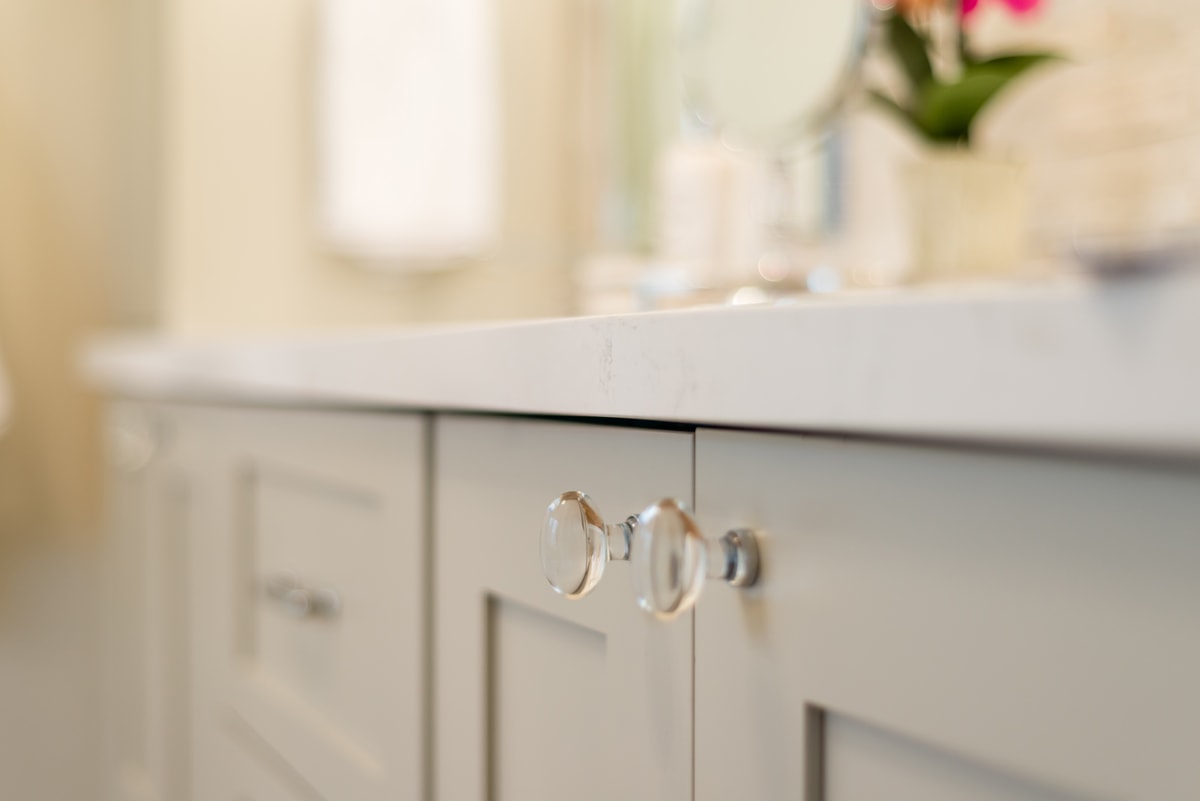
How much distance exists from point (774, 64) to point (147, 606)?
0.79 meters

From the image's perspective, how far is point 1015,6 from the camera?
0.85 metres

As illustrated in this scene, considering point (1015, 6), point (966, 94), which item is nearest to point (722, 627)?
point (966, 94)

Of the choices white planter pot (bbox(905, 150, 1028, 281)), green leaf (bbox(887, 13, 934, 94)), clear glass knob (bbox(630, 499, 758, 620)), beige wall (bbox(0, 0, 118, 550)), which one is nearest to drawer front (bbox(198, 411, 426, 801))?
clear glass knob (bbox(630, 499, 758, 620))

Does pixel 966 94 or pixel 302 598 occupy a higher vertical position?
pixel 966 94

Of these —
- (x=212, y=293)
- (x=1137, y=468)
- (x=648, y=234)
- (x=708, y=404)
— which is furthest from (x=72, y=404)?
(x=1137, y=468)

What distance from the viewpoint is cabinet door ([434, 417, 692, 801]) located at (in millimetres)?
344

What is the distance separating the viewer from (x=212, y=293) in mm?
1334

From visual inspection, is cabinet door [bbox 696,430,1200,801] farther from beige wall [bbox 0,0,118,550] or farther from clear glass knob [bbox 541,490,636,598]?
beige wall [bbox 0,0,118,550]

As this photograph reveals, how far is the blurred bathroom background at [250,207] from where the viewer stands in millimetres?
1205

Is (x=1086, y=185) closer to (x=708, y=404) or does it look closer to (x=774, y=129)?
(x=774, y=129)

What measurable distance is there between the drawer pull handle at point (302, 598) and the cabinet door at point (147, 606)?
25 cm

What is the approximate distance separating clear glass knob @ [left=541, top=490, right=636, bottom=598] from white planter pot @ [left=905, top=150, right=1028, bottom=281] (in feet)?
1.98

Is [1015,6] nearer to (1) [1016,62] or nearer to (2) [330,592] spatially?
(1) [1016,62]

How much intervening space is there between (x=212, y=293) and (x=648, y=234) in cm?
64
